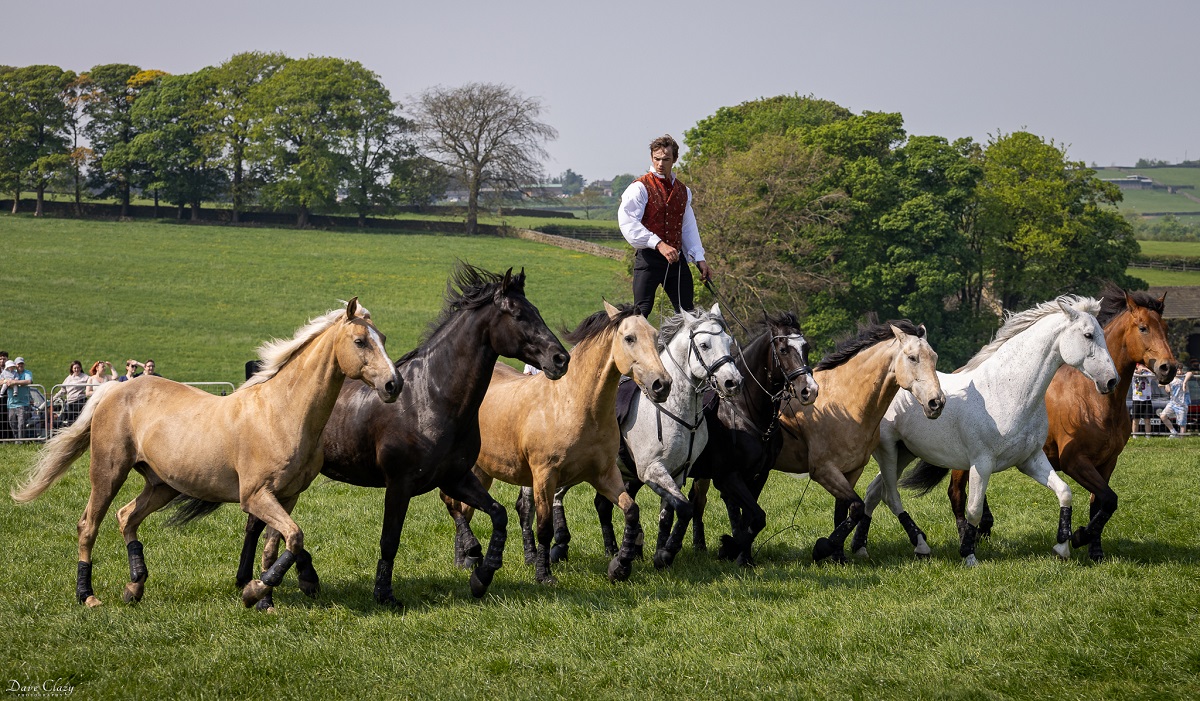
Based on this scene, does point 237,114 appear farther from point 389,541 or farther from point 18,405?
A: point 389,541

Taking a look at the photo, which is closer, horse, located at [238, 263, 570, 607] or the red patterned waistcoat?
horse, located at [238, 263, 570, 607]

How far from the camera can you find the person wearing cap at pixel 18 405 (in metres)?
21.8

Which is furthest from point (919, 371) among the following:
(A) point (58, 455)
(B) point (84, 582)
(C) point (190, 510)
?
(A) point (58, 455)

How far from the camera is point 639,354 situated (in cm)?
859

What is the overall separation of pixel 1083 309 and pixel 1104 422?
1.16 m

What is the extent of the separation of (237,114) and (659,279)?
66397mm

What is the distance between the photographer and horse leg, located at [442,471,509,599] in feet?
27.3

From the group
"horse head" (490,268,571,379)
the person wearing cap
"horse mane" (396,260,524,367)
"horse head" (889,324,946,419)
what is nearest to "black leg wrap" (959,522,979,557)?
"horse head" (889,324,946,419)

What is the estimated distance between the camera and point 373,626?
763 centimetres

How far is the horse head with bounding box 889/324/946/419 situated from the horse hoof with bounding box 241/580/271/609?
18.3 feet

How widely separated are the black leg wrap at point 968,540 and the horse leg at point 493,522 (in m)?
4.35

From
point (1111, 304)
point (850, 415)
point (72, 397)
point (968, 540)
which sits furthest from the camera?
point (72, 397)

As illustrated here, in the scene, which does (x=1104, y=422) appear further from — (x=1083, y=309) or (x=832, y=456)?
(x=832, y=456)

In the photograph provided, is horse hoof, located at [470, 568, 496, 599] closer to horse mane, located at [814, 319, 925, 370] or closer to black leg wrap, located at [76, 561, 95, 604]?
black leg wrap, located at [76, 561, 95, 604]
